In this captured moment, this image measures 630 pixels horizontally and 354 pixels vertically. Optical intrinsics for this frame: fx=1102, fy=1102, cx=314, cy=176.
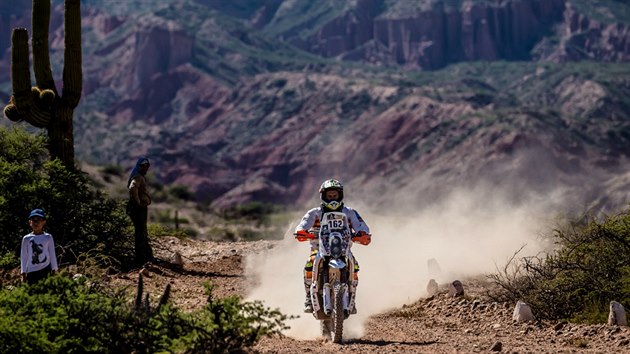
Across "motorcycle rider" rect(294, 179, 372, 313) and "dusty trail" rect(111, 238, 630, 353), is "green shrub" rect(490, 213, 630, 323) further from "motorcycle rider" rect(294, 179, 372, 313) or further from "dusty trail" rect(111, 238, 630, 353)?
"motorcycle rider" rect(294, 179, 372, 313)

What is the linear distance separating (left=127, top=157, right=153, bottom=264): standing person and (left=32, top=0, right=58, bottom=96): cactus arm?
251cm

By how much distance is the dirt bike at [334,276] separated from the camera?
13430mm

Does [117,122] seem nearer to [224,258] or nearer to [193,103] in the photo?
[193,103]

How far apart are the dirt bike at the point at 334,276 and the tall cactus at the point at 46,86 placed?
27.7ft

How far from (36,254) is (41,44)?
9769 millimetres

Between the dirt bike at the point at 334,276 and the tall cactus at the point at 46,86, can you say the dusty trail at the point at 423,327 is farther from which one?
the tall cactus at the point at 46,86

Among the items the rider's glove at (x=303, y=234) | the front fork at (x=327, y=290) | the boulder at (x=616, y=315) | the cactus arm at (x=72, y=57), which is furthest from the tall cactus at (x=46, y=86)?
the boulder at (x=616, y=315)

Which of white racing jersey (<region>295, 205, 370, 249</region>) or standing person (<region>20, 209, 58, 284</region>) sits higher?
white racing jersey (<region>295, 205, 370, 249</region>)

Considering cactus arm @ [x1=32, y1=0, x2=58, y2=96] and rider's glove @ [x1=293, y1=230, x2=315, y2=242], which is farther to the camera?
cactus arm @ [x1=32, y1=0, x2=58, y2=96]

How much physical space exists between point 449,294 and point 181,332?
8207mm

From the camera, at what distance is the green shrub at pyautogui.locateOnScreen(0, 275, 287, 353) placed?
10.3 m

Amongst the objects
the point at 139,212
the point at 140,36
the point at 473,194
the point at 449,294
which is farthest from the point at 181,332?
the point at 140,36

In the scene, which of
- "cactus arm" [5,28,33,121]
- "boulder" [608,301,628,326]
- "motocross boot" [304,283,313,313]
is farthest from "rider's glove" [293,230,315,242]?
"cactus arm" [5,28,33,121]

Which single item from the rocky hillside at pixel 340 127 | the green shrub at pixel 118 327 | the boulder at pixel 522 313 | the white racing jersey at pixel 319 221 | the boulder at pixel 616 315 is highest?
the rocky hillside at pixel 340 127
